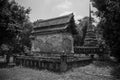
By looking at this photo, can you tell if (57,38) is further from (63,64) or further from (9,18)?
(9,18)

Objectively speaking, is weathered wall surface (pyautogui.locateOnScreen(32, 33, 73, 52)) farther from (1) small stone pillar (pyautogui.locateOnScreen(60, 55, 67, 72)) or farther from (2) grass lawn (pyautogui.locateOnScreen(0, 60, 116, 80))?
(2) grass lawn (pyautogui.locateOnScreen(0, 60, 116, 80))

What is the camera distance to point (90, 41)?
19.8 m

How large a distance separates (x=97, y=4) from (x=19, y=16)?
350 inches

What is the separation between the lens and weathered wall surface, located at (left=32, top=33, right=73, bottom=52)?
16711mm

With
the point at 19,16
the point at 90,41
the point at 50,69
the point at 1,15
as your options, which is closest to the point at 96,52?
the point at 90,41

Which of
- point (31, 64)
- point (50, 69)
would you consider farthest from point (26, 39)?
point (50, 69)

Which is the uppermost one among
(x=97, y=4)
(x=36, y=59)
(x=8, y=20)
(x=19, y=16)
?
(x=97, y=4)

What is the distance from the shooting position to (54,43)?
17.4 meters

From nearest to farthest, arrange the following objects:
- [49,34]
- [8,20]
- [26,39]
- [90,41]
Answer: [8,20] → [49,34] → [90,41] → [26,39]

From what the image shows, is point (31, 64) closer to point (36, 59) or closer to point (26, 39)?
point (36, 59)

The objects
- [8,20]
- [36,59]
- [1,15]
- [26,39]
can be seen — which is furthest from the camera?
[26,39]

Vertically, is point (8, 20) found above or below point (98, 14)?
below

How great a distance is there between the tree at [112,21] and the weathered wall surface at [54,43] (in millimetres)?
6843

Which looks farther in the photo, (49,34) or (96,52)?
(49,34)
